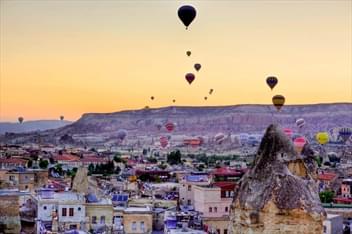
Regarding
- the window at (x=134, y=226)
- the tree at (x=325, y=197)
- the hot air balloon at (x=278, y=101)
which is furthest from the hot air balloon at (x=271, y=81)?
the window at (x=134, y=226)

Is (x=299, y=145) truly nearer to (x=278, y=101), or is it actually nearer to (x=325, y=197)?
(x=278, y=101)

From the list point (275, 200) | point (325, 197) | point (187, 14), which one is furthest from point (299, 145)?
point (325, 197)

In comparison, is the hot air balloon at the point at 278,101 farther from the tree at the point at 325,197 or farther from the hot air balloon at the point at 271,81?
the tree at the point at 325,197

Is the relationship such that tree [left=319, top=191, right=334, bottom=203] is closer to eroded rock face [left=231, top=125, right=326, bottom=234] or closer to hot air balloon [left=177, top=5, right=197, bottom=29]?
hot air balloon [left=177, top=5, right=197, bottom=29]

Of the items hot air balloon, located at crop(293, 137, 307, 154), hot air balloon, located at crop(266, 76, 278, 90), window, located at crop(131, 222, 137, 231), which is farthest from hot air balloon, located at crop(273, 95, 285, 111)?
window, located at crop(131, 222, 137, 231)

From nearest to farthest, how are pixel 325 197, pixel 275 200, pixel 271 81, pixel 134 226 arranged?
pixel 275 200 → pixel 134 226 → pixel 271 81 → pixel 325 197

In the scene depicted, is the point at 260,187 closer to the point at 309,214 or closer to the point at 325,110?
the point at 309,214

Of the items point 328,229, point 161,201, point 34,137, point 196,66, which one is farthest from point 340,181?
point 34,137

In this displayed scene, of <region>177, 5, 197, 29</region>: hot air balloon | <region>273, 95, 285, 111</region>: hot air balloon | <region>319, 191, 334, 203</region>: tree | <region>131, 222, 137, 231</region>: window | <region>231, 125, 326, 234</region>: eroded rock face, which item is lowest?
<region>131, 222, 137, 231</region>: window
